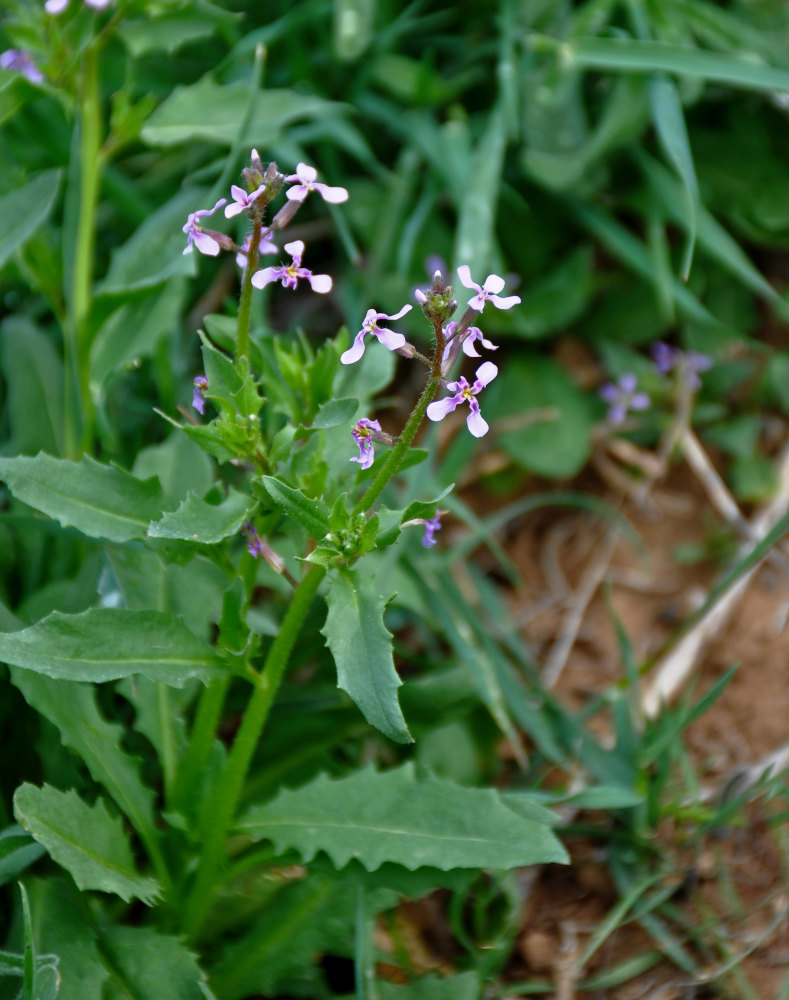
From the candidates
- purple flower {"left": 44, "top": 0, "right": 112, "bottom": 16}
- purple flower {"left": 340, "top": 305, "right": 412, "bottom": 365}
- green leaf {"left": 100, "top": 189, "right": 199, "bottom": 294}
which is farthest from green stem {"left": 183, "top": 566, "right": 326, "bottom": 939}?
purple flower {"left": 44, "top": 0, "right": 112, "bottom": 16}

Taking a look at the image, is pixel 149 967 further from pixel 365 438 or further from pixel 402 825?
pixel 365 438

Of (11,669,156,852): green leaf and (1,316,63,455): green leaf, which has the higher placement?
(1,316,63,455): green leaf

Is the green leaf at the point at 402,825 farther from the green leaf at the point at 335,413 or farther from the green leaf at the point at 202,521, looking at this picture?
the green leaf at the point at 335,413

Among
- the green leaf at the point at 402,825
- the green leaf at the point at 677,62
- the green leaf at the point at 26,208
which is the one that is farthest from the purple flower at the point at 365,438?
the green leaf at the point at 677,62

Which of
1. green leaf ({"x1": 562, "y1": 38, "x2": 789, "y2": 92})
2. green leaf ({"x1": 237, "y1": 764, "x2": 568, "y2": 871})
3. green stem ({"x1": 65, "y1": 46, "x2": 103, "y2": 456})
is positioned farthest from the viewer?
green leaf ({"x1": 562, "y1": 38, "x2": 789, "y2": 92})

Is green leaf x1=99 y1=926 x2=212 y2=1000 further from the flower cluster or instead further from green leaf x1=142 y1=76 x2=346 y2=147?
green leaf x1=142 y1=76 x2=346 y2=147

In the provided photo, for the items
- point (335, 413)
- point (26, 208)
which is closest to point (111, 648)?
point (335, 413)

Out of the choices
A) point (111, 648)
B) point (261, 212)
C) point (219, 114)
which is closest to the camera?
point (261, 212)
